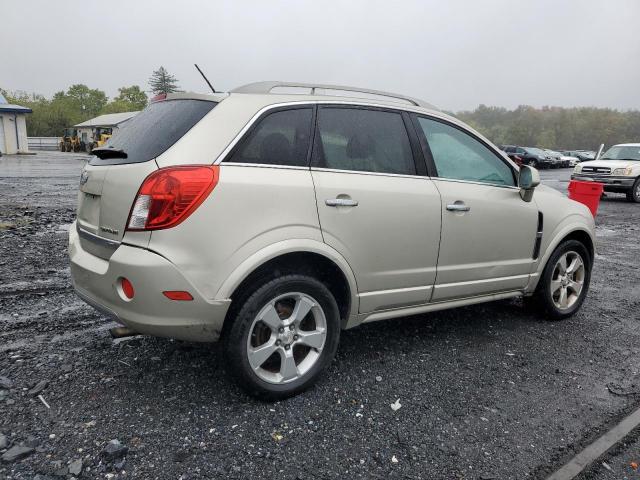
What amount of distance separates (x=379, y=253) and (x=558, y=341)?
1.96 m

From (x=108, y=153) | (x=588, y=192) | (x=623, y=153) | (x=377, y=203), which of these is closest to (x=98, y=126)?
(x=623, y=153)

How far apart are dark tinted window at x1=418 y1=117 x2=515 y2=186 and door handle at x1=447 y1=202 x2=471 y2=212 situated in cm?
22

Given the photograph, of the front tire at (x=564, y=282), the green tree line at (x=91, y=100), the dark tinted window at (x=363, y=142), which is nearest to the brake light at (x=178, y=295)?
the dark tinted window at (x=363, y=142)

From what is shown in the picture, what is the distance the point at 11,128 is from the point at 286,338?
125ft

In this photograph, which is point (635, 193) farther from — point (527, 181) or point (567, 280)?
point (527, 181)

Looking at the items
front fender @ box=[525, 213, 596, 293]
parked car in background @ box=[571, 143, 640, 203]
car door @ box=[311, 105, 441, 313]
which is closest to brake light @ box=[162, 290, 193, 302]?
car door @ box=[311, 105, 441, 313]

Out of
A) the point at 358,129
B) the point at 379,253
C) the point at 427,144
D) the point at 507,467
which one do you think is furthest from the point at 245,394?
the point at 427,144

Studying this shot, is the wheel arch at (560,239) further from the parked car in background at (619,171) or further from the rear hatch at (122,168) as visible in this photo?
the parked car in background at (619,171)

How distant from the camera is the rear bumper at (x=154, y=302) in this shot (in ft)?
8.36

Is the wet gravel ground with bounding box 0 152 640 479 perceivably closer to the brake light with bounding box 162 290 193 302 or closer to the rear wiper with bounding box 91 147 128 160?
the brake light with bounding box 162 290 193 302

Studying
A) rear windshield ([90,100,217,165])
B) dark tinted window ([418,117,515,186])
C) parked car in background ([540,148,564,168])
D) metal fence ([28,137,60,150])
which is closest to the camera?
rear windshield ([90,100,217,165])

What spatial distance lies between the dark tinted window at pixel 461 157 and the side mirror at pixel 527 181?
0.08m

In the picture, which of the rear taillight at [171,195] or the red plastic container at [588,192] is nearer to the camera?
the rear taillight at [171,195]

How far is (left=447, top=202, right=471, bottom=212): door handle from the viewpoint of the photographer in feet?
11.6
